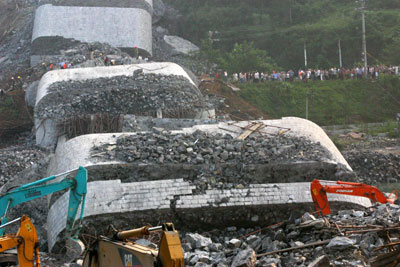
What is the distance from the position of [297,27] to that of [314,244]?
2657cm

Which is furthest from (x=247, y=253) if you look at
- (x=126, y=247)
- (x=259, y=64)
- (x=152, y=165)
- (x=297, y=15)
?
(x=297, y=15)

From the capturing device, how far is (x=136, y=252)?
5.46 meters

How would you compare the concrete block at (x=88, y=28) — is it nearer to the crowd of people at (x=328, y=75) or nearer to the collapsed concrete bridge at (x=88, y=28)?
the collapsed concrete bridge at (x=88, y=28)

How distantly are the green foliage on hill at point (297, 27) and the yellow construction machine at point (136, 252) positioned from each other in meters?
25.4

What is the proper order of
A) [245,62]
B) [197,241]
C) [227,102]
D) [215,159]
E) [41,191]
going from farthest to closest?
[245,62] < [227,102] < [215,159] < [197,241] < [41,191]

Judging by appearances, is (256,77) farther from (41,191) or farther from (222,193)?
(41,191)

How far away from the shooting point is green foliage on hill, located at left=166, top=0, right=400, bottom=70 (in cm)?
3034

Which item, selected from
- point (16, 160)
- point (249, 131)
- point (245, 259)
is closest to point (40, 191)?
point (245, 259)

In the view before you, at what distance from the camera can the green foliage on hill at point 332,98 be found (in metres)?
24.3

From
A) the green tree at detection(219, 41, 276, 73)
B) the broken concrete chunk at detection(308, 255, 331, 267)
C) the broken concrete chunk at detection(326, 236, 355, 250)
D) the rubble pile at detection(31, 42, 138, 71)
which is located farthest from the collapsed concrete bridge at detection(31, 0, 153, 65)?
the broken concrete chunk at detection(308, 255, 331, 267)

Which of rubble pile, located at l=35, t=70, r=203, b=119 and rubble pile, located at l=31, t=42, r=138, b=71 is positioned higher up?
rubble pile, located at l=31, t=42, r=138, b=71

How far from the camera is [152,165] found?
1161cm

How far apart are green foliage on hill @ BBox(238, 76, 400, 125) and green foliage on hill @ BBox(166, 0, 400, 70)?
4.65m

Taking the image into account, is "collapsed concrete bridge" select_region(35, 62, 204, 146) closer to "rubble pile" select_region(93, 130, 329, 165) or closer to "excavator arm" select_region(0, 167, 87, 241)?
"rubble pile" select_region(93, 130, 329, 165)
